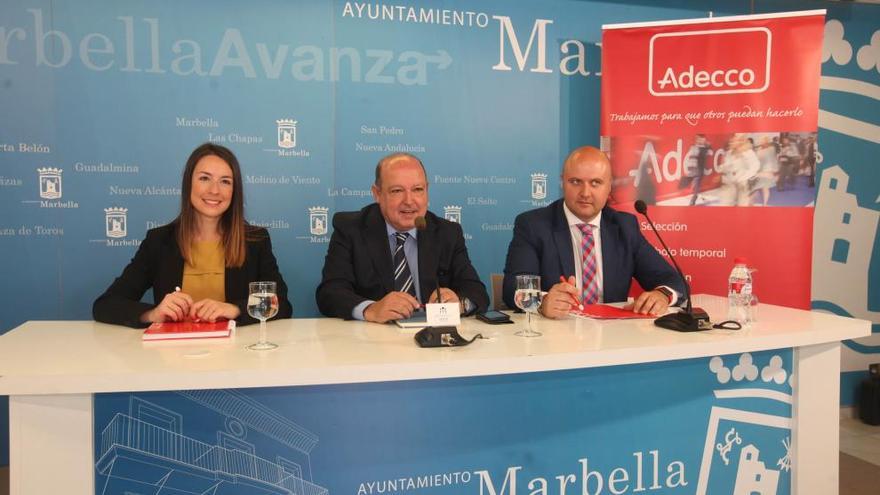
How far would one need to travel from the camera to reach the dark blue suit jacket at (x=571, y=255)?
112 inches

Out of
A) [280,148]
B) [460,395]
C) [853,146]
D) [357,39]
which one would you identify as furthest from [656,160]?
[460,395]

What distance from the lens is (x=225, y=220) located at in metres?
2.52

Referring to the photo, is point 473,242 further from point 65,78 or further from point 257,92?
point 65,78

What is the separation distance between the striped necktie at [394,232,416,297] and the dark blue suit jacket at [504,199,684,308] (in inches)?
17.9

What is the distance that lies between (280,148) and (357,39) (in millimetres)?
790

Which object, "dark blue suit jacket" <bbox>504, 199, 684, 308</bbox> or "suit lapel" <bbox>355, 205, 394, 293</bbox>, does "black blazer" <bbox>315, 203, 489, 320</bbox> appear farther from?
"dark blue suit jacket" <bbox>504, 199, 684, 308</bbox>

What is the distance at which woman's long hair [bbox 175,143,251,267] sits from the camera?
2.45 metres

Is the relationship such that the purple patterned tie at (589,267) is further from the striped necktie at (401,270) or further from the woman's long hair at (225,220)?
the woman's long hair at (225,220)

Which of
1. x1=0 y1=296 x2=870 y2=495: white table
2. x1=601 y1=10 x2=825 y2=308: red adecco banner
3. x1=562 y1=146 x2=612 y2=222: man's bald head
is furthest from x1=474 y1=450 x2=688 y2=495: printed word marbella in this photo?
x1=601 y1=10 x2=825 y2=308: red adecco banner

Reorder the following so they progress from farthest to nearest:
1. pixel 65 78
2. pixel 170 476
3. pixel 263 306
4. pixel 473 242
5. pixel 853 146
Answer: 1. pixel 853 146
2. pixel 473 242
3. pixel 65 78
4. pixel 263 306
5. pixel 170 476

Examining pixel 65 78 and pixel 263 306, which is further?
pixel 65 78

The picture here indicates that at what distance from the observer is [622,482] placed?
1982 mm

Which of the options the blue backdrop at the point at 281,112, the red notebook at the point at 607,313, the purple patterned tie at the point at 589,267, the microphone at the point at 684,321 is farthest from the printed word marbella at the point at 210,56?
the microphone at the point at 684,321

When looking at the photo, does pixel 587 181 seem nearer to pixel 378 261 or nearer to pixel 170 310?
pixel 378 261
